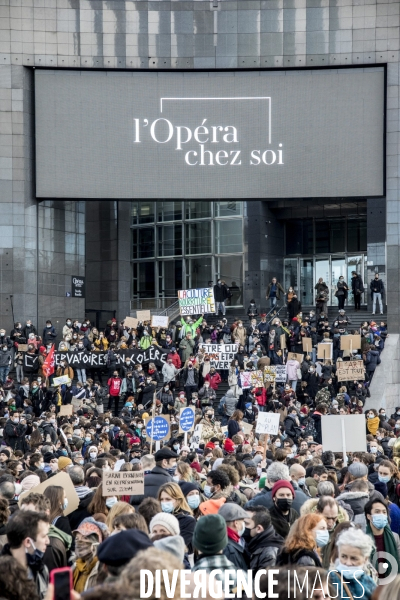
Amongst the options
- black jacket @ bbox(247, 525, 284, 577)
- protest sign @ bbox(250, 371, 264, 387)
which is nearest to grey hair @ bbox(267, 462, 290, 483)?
black jacket @ bbox(247, 525, 284, 577)

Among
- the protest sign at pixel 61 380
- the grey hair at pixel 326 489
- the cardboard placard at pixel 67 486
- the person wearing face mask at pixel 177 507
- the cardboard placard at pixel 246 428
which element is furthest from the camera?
the protest sign at pixel 61 380

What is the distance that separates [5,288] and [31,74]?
7264mm

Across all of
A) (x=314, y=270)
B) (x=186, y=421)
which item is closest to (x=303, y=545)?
(x=186, y=421)

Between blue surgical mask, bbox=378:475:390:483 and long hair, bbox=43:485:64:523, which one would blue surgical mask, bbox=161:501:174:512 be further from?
blue surgical mask, bbox=378:475:390:483

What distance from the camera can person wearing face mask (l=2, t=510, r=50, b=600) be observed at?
7258mm

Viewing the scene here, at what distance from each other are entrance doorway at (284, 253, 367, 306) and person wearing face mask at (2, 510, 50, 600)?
4360 cm

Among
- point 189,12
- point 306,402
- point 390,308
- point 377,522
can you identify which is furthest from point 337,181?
point 377,522

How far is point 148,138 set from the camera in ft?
134

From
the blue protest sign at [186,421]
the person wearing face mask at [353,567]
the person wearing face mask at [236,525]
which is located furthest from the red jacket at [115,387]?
the person wearing face mask at [353,567]

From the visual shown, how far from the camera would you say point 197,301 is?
36.9 metres

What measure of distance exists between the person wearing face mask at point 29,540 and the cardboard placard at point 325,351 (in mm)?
26312

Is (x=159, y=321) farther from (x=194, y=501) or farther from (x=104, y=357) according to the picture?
(x=194, y=501)

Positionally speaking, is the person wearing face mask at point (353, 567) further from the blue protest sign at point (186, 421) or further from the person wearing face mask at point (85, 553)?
the blue protest sign at point (186, 421)

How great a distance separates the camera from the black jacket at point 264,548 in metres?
8.67
